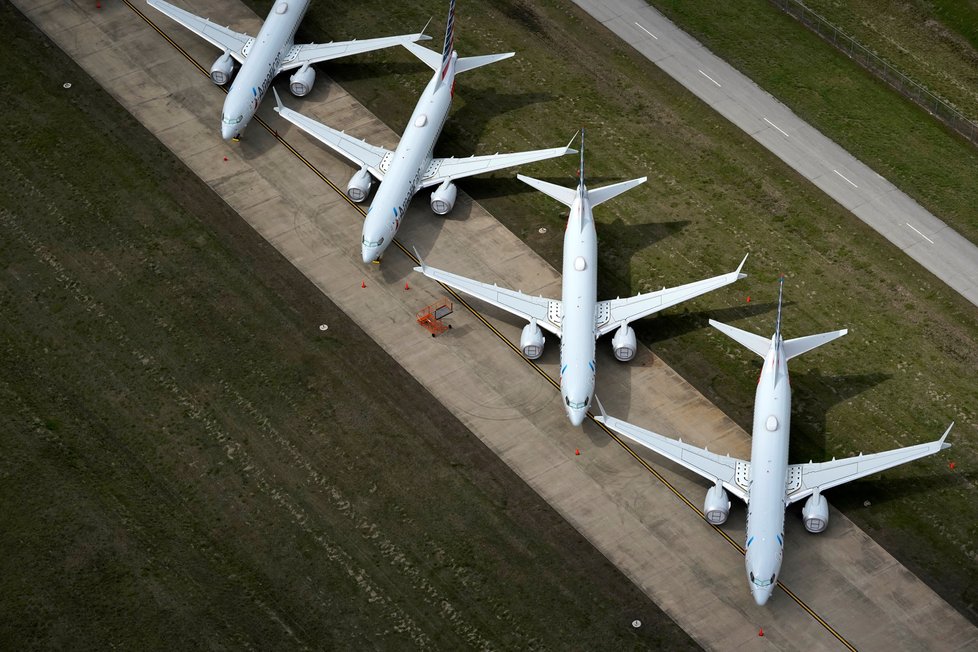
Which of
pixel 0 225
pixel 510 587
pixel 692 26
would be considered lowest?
pixel 0 225

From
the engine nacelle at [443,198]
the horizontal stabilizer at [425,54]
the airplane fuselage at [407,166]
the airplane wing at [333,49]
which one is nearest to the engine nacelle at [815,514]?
the airplane fuselage at [407,166]

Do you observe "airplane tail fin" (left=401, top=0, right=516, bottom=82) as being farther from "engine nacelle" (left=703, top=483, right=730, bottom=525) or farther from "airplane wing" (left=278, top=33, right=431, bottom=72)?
"engine nacelle" (left=703, top=483, right=730, bottom=525)

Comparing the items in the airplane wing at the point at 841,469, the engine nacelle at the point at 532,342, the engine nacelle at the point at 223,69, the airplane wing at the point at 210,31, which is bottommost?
the engine nacelle at the point at 223,69

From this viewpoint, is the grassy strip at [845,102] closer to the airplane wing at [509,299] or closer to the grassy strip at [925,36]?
the grassy strip at [925,36]

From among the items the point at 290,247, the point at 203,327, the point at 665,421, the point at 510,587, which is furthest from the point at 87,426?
the point at 665,421

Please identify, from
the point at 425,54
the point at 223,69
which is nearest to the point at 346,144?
the point at 425,54

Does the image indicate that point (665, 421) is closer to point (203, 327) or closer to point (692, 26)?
point (203, 327)
